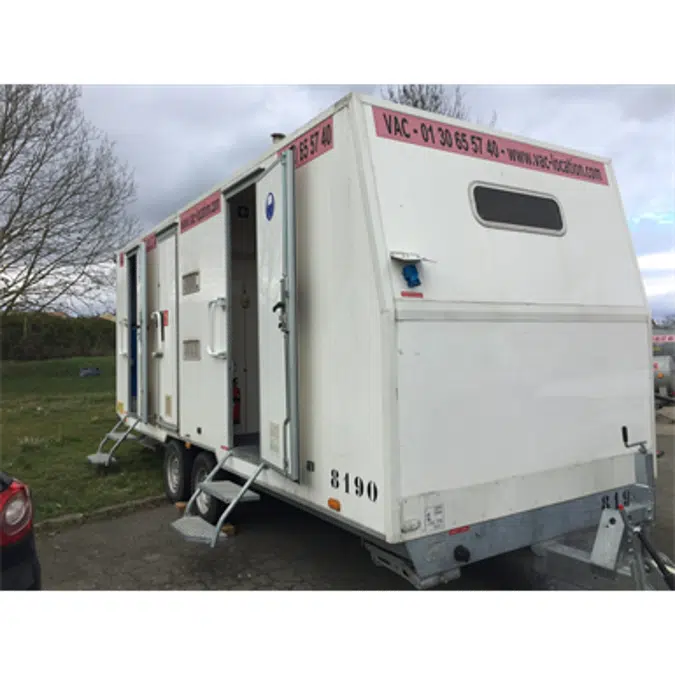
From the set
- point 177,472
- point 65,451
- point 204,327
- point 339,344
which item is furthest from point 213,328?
point 65,451

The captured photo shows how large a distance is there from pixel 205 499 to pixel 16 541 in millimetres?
2641

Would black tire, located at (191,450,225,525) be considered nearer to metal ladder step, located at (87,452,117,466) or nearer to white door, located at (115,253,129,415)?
metal ladder step, located at (87,452,117,466)

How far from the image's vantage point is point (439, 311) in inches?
124

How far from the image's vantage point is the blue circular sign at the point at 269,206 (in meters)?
3.88

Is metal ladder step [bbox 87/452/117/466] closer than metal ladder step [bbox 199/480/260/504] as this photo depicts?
No

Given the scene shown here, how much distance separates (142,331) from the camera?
688 cm

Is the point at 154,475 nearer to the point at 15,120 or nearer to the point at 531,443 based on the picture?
the point at 531,443

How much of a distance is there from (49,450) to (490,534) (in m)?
7.59

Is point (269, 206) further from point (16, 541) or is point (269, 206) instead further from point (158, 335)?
point (158, 335)

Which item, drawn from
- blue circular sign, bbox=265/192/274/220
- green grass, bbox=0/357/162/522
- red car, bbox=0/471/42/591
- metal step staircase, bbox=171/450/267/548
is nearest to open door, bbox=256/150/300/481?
blue circular sign, bbox=265/192/274/220

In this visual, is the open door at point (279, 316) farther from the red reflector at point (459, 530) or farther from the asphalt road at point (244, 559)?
the asphalt road at point (244, 559)

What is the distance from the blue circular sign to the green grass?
4078 millimetres

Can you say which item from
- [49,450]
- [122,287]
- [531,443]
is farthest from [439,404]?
[49,450]

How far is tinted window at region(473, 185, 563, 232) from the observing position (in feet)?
11.7
